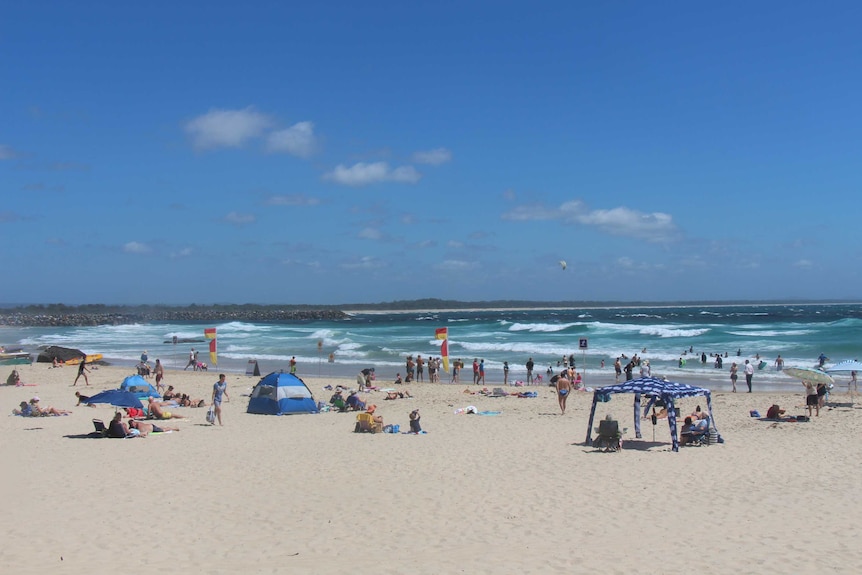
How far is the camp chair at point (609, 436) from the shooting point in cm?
1230

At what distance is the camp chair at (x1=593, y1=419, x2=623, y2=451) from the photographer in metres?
12.3

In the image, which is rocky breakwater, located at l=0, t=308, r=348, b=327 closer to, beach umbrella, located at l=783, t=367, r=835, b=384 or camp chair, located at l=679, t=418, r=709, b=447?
beach umbrella, located at l=783, t=367, r=835, b=384

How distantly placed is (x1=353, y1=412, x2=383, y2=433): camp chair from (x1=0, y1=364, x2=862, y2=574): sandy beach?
44cm

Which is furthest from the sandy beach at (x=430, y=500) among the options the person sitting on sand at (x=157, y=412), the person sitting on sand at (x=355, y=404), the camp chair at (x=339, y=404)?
the camp chair at (x=339, y=404)

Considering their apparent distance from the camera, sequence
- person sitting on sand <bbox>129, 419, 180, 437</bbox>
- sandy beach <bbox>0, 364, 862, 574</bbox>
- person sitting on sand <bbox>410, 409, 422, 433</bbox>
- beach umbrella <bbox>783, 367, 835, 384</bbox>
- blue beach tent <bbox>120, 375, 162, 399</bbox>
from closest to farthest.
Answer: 1. sandy beach <bbox>0, 364, 862, 574</bbox>
2. person sitting on sand <bbox>129, 419, 180, 437</bbox>
3. person sitting on sand <bbox>410, 409, 422, 433</bbox>
4. beach umbrella <bbox>783, 367, 835, 384</bbox>
5. blue beach tent <bbox>120, 375, 162, 399</bbox>

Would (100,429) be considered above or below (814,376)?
below

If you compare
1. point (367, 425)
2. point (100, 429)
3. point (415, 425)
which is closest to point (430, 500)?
point (415, 425)

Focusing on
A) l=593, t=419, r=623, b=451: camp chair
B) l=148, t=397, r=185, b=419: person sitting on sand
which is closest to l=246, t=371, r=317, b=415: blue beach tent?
l=148, t=397, r=185, b=419: person sitting on sand

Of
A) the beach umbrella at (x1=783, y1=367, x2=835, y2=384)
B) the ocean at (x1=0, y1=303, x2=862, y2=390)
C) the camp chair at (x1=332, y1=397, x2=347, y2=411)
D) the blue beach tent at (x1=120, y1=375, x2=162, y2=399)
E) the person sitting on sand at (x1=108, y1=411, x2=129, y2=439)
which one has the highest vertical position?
the beach umbrella at (x1=783, y1=367, x2=835, y2=384)

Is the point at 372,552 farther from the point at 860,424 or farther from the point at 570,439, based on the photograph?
the point at 860,424

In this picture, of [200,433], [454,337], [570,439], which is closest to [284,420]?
[200,433]

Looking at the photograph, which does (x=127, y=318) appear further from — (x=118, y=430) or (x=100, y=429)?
(x=118, y=430)

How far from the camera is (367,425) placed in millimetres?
14734

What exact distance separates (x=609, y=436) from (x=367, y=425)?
16.4 feet
